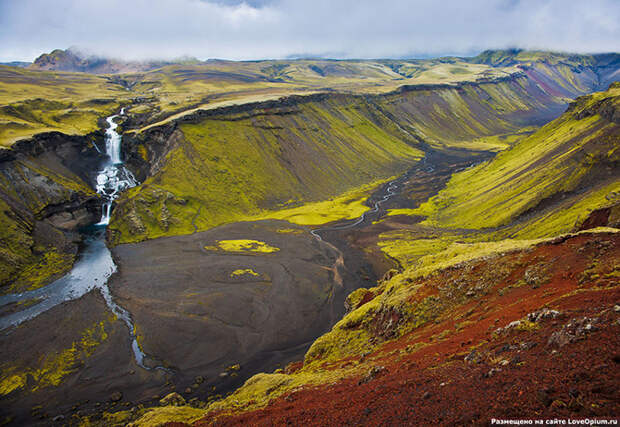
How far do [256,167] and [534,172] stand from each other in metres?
90.3

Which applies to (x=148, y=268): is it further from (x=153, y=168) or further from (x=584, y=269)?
(x=584, y=269)

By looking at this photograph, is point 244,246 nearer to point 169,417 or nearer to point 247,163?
point 169,417

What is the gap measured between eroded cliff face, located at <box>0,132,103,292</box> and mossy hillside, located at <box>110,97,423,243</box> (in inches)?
478

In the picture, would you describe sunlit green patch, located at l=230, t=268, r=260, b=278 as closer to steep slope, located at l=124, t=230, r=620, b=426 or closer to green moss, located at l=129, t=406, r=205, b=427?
steep slope, located at l=124, t=230, r=620, b=426

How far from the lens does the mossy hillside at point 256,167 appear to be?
3681 inches

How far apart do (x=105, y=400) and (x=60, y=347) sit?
1452 cm

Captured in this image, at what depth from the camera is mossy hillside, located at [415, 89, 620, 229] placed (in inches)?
2734

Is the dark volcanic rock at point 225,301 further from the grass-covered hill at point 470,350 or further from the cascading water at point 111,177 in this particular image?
the cascading water at point 111,177

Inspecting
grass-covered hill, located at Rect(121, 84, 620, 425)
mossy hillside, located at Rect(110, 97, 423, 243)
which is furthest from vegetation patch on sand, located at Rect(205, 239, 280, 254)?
grass-covered hill, located at Rect(121, 84, 620, 425)

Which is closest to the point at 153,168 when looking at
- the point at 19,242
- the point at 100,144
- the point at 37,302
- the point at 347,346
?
the point at 100,144

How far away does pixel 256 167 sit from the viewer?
124 meters

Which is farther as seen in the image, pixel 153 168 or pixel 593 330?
pixel 153 168

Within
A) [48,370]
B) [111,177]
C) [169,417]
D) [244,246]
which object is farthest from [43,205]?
[169,417]

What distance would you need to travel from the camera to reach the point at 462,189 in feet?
359
